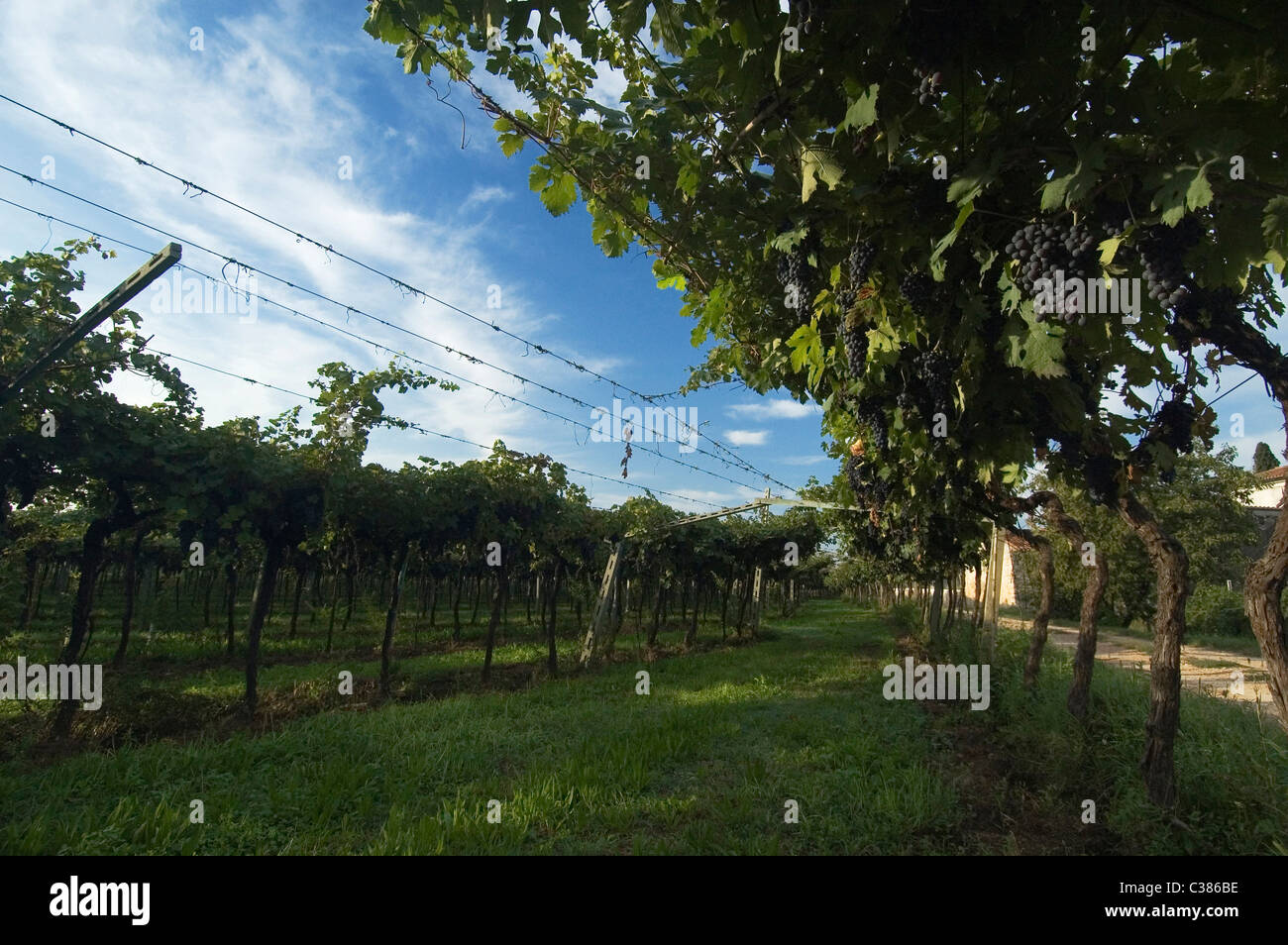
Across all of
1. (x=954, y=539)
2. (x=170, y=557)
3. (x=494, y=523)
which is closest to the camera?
(x=954, y=539)

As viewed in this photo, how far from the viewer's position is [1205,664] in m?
15.9

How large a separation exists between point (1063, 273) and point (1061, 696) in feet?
23.2

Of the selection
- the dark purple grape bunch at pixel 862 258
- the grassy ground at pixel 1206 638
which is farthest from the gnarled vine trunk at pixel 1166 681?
Result: the grassy ground at pixel 1206 638

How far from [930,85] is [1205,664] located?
20768 mm

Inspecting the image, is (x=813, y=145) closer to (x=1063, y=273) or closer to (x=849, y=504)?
(x=1063, y=273)

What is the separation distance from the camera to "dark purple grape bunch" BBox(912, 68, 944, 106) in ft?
6.40

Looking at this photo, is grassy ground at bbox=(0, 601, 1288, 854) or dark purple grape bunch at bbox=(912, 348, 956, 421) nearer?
dark purple grape bunch at bbox=(912, 348, 956, 421)

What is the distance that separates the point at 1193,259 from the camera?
7.18ft

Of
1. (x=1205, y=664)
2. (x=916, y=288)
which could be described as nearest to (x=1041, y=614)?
(x=916, y=288)

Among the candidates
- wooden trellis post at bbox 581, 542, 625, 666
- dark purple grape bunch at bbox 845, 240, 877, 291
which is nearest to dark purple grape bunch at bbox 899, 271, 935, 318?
dark purple grape bunch at bbox 845, 240, 877, 291

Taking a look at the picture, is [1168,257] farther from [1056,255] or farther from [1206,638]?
[1206,638]

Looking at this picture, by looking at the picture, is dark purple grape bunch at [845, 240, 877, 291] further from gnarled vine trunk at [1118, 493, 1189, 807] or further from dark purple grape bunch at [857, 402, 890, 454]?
gnarled vine trunk at [1118, 493, 1189, 807]

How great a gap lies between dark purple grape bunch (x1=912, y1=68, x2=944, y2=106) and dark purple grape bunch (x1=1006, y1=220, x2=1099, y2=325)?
1.99 feet
